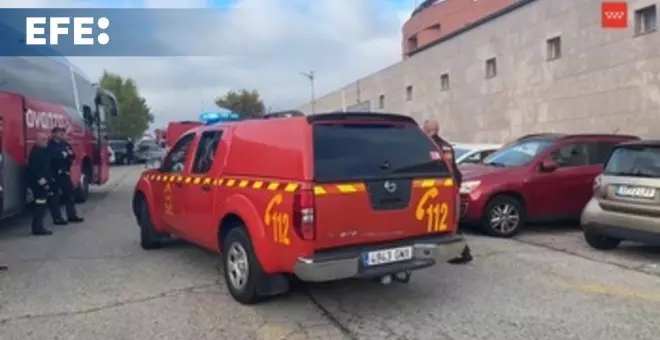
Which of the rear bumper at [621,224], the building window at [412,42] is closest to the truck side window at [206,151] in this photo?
the rear bumper at [621,224]

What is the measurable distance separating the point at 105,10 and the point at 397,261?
1248 cm

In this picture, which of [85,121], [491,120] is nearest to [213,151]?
[85,121]

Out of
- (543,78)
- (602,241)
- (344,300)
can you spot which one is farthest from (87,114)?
(543,78)

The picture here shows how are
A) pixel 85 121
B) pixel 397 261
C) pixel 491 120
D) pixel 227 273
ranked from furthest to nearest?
1. pixel 491 120
2. pixel 85 121
3. pixel 227 273
4. pixel 397 261

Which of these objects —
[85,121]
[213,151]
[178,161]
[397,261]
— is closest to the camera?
[397,261]

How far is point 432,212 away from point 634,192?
10.6ft

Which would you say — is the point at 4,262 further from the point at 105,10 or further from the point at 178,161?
the point at 105,10

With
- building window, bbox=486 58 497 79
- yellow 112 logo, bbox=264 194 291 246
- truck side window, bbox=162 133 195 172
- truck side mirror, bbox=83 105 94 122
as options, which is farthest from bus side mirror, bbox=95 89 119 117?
building window, bbox=486 58 497 79

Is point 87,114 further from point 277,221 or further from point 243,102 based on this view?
point 243,102

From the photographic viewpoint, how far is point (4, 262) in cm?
717

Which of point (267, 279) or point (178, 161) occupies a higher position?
point (178, 161)

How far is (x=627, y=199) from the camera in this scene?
700 cm

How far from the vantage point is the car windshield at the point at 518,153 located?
928 cm

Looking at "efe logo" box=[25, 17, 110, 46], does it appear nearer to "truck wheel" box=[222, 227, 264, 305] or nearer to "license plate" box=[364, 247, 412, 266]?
"truck wheel" box=[222, 227, 264, 305]
